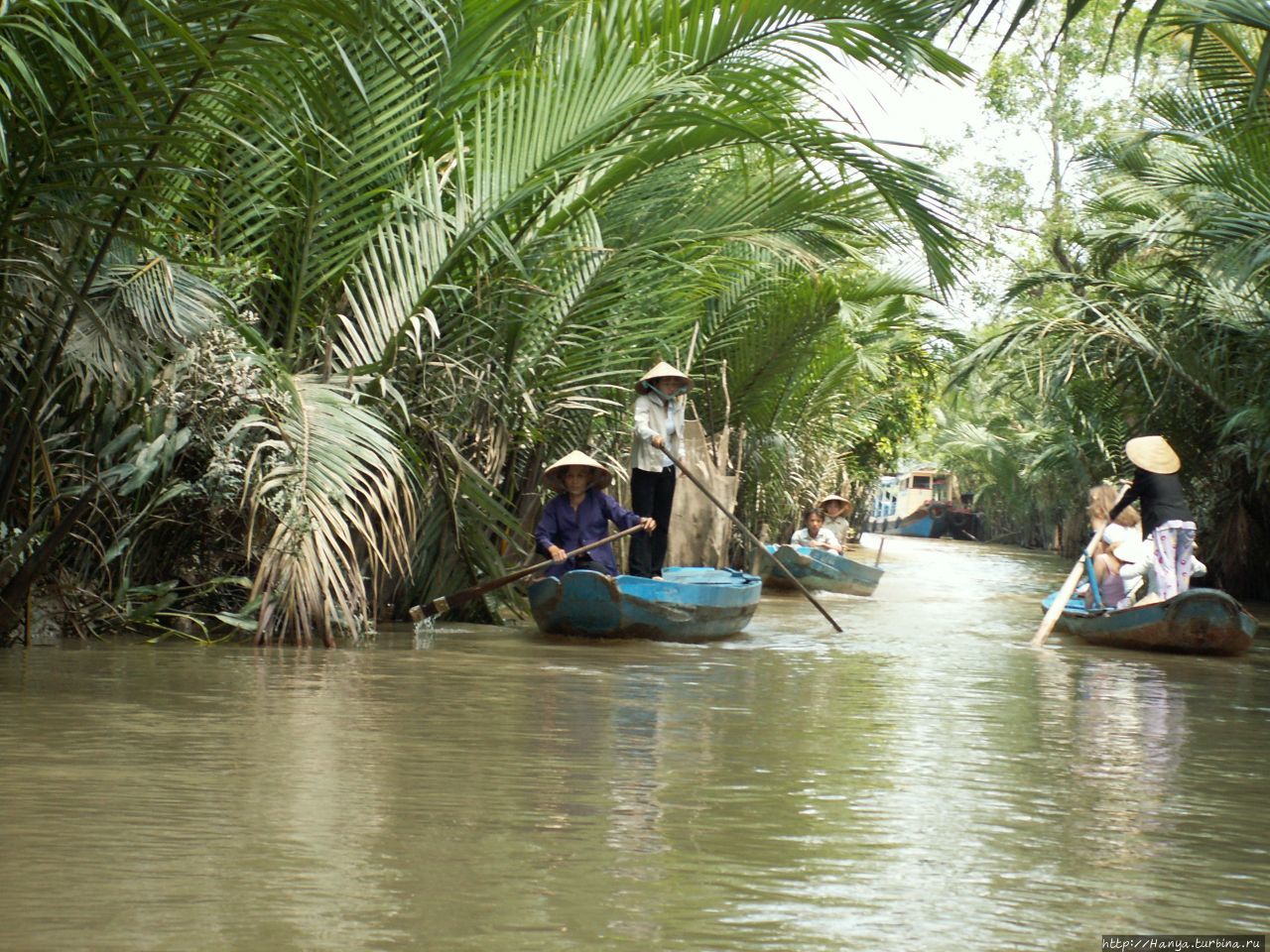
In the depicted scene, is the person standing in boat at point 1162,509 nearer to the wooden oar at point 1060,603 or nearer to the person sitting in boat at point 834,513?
the wooden oar at point 1060,603

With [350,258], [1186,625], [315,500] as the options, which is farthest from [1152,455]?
[315,500]

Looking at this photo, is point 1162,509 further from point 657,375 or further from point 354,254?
point 354,254

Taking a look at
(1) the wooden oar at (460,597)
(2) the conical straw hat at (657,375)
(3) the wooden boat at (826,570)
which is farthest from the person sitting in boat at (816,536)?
(1) the wooden oar at (460,597)

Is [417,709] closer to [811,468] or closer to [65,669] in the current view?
[65,669]

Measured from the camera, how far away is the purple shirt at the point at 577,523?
1064cm

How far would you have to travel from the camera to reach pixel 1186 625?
1104 cm

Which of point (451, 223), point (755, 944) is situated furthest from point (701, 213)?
point (755, 944)

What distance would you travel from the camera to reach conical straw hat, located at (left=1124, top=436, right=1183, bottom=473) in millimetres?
11773

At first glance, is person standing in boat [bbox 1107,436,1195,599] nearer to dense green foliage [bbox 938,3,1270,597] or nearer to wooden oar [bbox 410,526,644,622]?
dense green foliage [bbox 938,3,1270,597]

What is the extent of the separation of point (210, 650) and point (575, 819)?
4199 mm

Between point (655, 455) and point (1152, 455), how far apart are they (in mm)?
3578

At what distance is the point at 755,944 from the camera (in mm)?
3223

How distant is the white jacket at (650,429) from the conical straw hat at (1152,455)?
3.29 metres

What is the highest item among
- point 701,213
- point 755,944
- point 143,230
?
point 701,213
